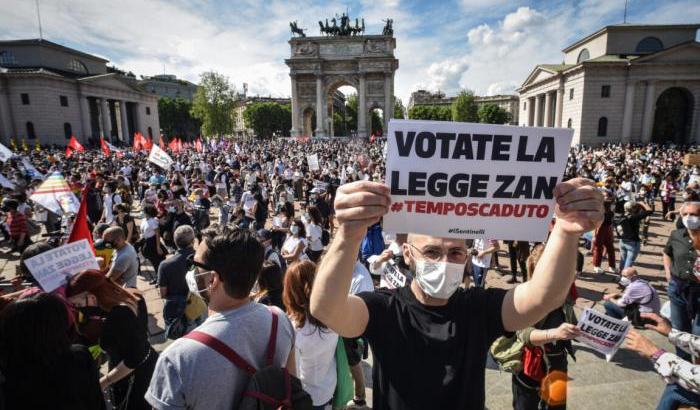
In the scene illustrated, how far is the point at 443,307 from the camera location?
6.08 feet

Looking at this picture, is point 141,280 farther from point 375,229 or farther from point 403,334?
point 403,334

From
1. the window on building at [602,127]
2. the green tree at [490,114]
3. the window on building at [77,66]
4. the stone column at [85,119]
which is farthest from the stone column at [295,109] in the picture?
the green tree at [490,114]

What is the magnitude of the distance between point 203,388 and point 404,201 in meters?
1.30

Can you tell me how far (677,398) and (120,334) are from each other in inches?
162

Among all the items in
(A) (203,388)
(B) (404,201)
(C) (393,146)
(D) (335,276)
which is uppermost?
(C) (393,146)

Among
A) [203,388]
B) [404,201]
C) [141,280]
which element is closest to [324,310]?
[404,201]

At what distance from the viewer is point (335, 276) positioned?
151 centimetres

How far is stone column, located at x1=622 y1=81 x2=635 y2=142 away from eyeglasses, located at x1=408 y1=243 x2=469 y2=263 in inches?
2213

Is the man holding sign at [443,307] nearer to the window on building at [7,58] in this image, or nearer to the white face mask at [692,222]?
the white face mask at [692,222]

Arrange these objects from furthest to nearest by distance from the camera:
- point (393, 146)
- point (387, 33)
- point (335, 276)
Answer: point (387, 33), point (393, 146), point (335, 276)

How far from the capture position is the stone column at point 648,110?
44.7 metres

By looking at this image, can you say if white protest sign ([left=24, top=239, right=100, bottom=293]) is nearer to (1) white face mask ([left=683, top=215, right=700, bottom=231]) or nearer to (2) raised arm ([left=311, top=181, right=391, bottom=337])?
(2) raised arm ([left=311, top=181, right=391, bottom=337])

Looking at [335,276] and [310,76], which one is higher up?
[310,76]

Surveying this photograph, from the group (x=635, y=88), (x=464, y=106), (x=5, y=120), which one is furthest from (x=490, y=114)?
(x=5, y=120)
